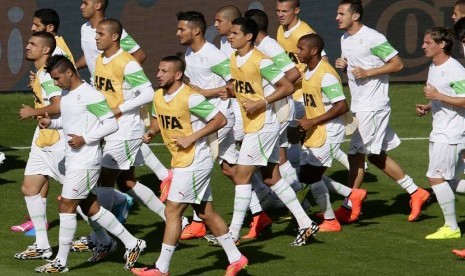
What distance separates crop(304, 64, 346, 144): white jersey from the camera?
14977 millimetres

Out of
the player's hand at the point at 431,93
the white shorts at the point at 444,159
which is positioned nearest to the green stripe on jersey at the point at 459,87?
the player's hand at the point at 431,93

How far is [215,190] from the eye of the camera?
58.7 ft

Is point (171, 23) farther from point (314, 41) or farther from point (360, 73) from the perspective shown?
point (314, 41)

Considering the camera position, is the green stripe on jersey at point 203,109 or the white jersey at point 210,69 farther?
the white jersey at point 210,69

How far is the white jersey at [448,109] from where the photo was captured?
14.7m

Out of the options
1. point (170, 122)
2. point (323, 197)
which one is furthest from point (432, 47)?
point (170, 122)

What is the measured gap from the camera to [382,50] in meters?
16.0

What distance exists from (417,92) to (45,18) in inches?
397

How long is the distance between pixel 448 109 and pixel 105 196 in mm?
4187

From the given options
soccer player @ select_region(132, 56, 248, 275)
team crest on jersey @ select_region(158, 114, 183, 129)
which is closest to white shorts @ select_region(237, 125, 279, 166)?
soccer player @ select_region(132, 56, 248, 275)

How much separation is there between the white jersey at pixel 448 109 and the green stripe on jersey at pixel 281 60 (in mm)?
1709

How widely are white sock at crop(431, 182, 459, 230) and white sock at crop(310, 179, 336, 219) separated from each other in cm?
135

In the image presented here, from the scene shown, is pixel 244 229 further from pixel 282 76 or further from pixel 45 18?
pixel 45 18

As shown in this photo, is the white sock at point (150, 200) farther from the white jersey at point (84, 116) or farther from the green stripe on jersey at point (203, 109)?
the green stripe on jersey at point (203, 109)
